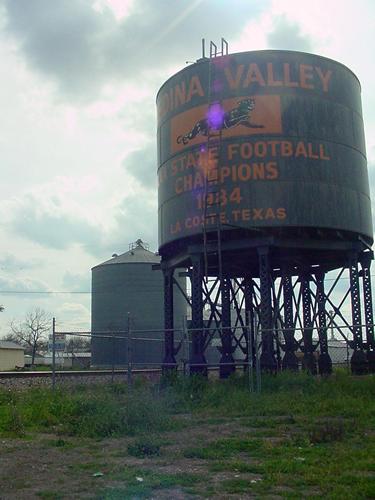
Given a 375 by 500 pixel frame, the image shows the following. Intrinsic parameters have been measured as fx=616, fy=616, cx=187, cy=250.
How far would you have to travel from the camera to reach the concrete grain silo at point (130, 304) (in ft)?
146

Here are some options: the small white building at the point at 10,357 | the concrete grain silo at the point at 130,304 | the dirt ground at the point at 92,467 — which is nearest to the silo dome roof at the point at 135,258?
the concrete grain silo at the point at 130,304

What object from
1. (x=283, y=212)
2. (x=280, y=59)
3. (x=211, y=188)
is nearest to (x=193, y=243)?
(x=211, y=188)

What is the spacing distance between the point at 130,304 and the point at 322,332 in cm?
2545

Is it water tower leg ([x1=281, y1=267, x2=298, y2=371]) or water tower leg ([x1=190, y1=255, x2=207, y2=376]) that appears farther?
water tower leg ([x1=281, y1=267, x2=298, y2=371])

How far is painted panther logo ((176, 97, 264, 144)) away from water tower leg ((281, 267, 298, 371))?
5.74 m

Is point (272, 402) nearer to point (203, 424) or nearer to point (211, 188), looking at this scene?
point (203, 424)

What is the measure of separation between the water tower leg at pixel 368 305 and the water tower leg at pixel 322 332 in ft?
6.47

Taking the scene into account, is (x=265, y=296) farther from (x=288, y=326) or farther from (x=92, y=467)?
(x=92, y=467)

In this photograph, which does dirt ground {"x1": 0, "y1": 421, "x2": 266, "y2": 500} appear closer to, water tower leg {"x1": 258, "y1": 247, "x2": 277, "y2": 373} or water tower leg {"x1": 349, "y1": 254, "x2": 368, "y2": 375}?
water tower leg {"x1": 258, "y1": 247, "x2": 277, "y2": 373}

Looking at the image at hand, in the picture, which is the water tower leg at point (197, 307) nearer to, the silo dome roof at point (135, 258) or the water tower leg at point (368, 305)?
the water tower leg at point (368, 305)

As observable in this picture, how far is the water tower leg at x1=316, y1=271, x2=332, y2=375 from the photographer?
69.9ft

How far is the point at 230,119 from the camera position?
18.5 m

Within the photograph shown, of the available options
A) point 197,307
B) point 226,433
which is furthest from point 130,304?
point 226,433

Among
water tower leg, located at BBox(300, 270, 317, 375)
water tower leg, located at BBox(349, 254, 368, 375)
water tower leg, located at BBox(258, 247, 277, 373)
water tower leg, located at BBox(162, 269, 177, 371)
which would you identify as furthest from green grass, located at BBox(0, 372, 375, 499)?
Result: water tower leg, located at BBox(300, 270, 317, 375)
